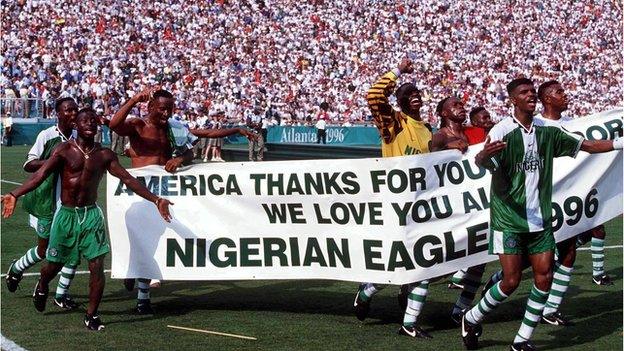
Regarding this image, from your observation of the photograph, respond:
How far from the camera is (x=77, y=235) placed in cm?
982

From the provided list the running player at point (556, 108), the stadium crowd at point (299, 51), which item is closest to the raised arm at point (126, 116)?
the running player at point (556, 108)

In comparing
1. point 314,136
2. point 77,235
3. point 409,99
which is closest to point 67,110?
point 77,235

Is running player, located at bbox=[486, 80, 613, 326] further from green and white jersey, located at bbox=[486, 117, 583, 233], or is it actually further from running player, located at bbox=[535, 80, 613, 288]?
green and white jersey, located at bbox=[486, 117, 583, 233]

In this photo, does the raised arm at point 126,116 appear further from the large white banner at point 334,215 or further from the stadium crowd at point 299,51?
the stadium crowd at point 299,51

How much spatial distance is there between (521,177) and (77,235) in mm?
3850

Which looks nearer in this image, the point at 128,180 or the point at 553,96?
the point at 553,96

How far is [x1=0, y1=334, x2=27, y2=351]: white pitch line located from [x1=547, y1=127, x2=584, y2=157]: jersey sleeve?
4339 mm

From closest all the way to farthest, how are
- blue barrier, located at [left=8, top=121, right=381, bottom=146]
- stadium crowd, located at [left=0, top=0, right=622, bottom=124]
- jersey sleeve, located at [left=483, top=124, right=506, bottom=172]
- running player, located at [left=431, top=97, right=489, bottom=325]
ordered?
jersey sleeve, located at [left=483, top=124, right=506, bottom=172], running player, located at [left=431, top=97, right=489, bottom=325], stadium crowd, located at [left=0, top=0, right=622, bottom=124], blue barrier, located at [left=8, top=121, right=381, bottom=146]

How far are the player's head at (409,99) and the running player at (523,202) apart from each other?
1.43m

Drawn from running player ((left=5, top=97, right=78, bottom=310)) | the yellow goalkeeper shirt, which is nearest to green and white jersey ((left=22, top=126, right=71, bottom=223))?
running player ((left=5, top=97, right=78, bottom=310))

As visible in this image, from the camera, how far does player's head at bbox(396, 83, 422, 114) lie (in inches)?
387

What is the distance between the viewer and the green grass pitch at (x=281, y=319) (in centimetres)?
905

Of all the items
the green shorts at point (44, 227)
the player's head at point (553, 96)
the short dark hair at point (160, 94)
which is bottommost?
the green shorts at point (44, 227)

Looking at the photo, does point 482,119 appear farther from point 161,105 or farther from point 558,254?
point 161,105
